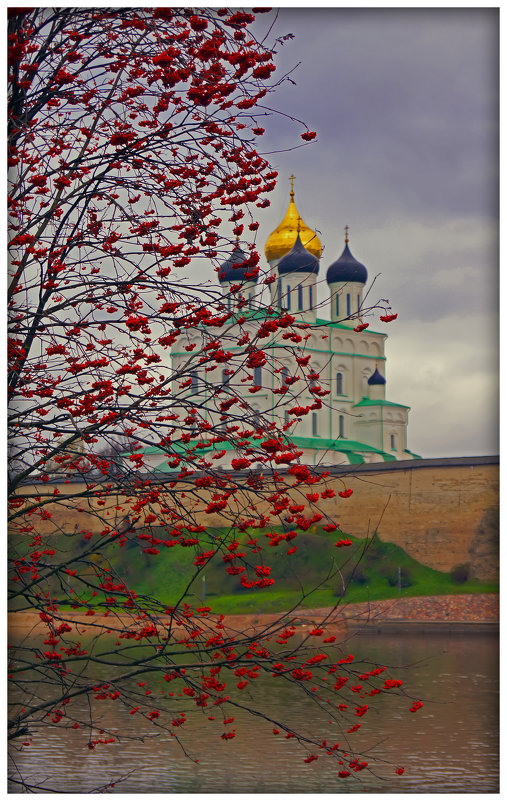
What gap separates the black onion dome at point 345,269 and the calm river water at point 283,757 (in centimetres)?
2709

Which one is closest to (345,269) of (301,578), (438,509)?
(438,509)

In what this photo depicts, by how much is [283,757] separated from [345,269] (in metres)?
31.8

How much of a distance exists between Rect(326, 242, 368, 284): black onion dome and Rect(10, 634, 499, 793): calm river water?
27093 millimetres

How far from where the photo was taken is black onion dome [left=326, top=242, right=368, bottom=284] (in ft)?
131

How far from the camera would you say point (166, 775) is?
904 cm

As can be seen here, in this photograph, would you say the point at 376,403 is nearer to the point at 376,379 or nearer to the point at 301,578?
the point at 376,379

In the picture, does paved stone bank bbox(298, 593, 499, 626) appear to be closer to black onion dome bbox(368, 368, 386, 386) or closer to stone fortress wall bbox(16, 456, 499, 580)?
stone fortress wall bbox(16, 456, 499, 580)

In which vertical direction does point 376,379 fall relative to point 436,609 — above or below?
above

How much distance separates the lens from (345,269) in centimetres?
4041

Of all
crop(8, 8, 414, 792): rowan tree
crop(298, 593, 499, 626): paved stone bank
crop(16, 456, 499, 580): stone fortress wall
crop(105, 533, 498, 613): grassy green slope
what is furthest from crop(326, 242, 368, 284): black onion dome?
crop(8, 8, 414, 792): rowan tree

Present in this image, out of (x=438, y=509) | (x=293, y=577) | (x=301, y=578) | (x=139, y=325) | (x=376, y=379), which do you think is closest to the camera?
(x=139, y=325)
